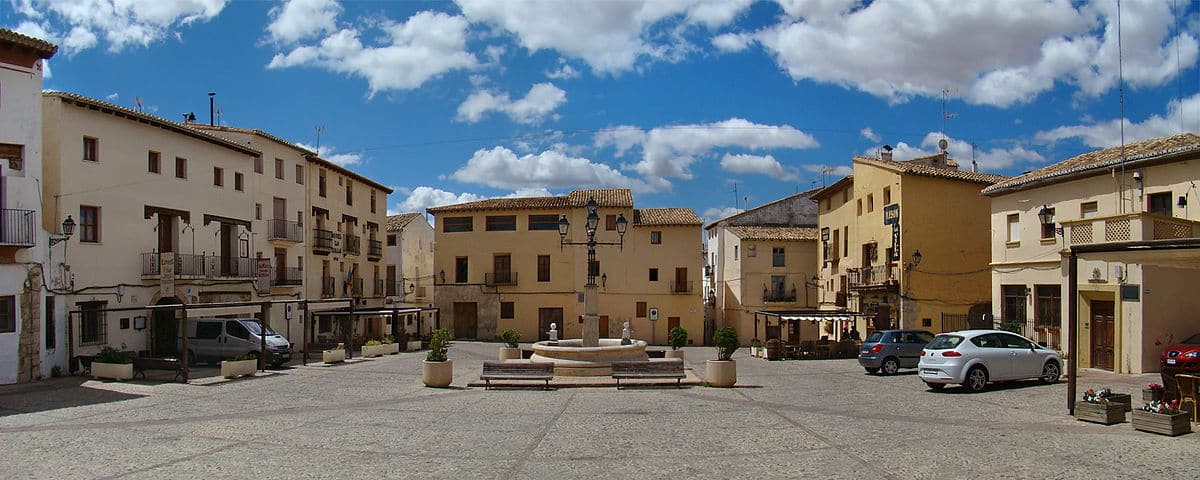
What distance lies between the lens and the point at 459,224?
49125 mm

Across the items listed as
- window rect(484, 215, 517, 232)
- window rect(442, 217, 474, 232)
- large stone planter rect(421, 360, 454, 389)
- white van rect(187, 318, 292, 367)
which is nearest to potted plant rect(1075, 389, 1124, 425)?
large stone planter rect(421, 360, 454, 389)

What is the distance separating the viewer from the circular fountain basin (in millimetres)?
21484

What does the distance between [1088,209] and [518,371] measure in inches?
681

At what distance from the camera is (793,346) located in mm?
30844

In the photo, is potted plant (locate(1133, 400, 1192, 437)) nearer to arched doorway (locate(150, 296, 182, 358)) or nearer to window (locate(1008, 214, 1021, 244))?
window (locate(1008, 214, 1021, 244))

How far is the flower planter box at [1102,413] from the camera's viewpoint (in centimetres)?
1264

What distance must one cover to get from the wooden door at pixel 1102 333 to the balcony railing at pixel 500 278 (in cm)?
3181

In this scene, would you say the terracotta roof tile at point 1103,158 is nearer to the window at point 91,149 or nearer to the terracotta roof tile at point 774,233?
the terracotta roof tile at point 774,233

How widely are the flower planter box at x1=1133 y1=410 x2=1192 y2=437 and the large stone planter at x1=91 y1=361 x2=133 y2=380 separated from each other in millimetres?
22494

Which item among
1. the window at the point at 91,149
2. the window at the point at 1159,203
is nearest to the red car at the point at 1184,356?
the window at the point at 1159,203

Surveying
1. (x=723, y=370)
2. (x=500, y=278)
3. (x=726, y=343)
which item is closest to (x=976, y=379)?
(x=723, y=370)

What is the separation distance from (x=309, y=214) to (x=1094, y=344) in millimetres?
32973

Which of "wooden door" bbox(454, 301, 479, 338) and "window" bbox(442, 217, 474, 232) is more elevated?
"window" bbox(442, 217, 474, 232)

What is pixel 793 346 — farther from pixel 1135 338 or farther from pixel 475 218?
pixel 475 218
